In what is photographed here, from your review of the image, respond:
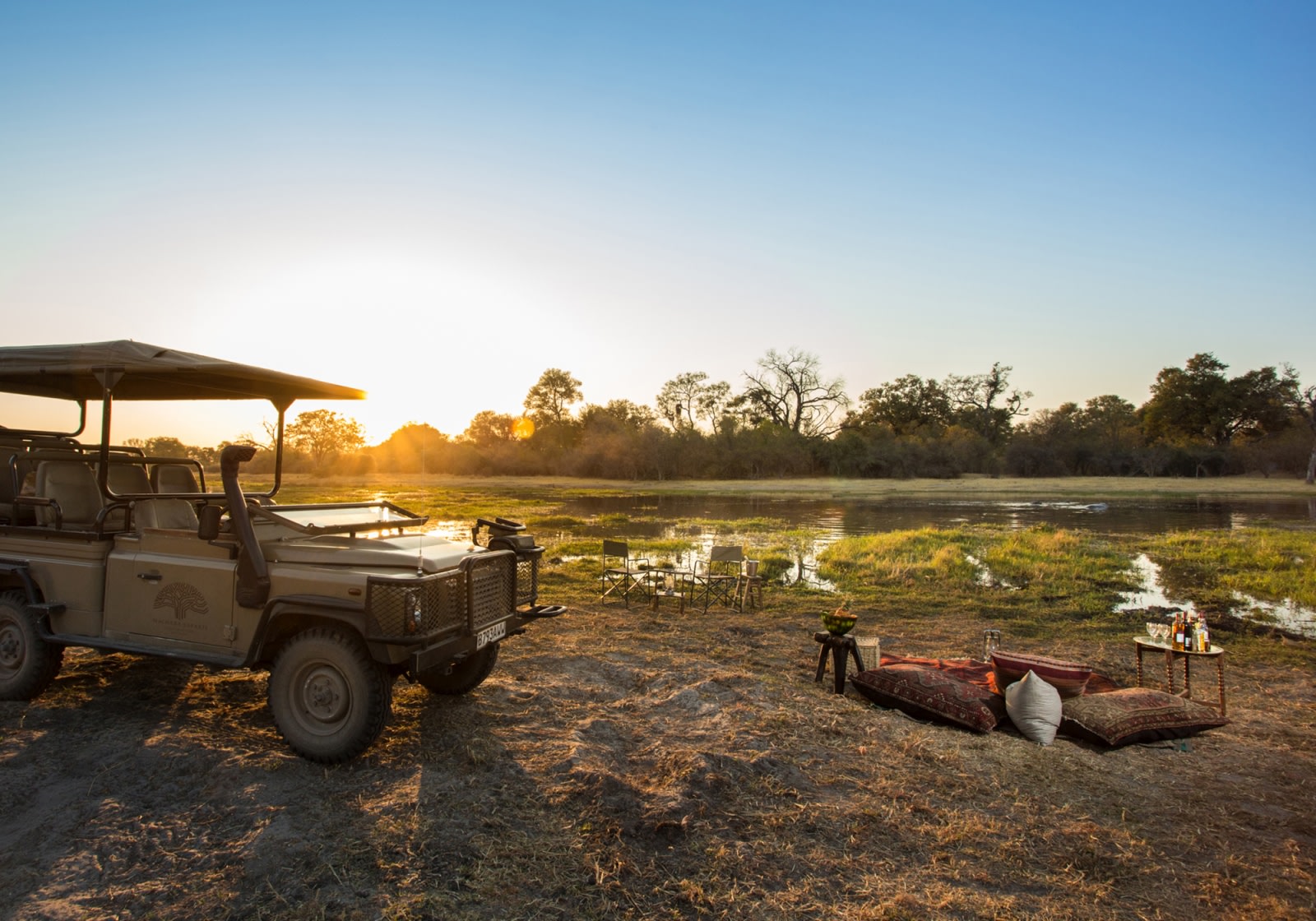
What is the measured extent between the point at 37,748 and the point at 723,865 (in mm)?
4915

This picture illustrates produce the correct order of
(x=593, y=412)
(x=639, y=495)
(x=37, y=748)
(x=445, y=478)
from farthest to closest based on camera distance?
(x=593, y=412), (x=445, y=478), (x=639, y=495), (x=37, y=748)

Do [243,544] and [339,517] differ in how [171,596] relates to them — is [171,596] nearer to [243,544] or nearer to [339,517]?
[243,544]

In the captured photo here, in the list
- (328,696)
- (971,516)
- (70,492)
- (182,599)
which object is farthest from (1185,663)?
(971,516)

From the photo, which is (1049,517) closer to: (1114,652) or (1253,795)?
(1114,652)

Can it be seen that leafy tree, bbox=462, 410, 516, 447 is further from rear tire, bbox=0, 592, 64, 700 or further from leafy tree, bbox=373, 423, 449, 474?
rear tire, bbox=0, 592, 64, 700

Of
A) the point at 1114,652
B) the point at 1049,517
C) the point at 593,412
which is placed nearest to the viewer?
the point at 1114,652

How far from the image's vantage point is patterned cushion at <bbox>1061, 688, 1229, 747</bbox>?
640 cm

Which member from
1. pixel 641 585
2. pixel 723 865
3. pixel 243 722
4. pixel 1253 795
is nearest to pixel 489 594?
pixel 243 722

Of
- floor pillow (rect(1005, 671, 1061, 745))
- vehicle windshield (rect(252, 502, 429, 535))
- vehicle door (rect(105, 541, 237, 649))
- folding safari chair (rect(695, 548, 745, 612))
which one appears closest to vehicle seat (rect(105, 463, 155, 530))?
vehicle door (rect(105, 541, 237, 649))

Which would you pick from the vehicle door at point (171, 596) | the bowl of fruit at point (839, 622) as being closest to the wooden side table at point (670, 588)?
the bowl of fruit at point (839, 622)

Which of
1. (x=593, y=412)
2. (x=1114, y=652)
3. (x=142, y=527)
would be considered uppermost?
(x=593, y=412)

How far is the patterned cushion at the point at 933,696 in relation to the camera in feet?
21.9

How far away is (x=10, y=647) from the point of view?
637 centimetres

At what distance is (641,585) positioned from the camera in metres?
13.2
